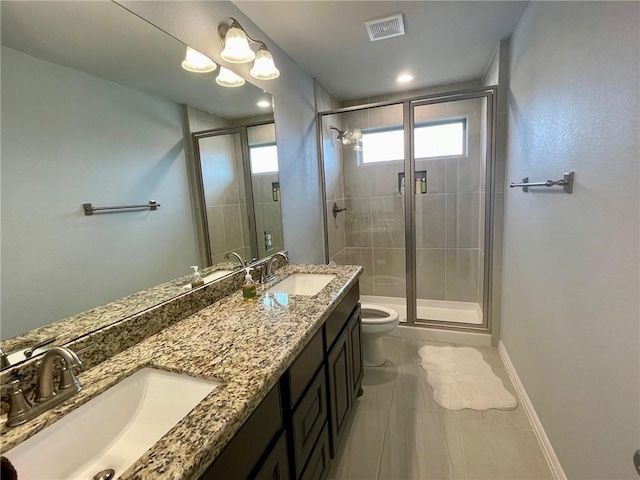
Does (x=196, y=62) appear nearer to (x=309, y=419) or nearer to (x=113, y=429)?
(x=113, y=429)

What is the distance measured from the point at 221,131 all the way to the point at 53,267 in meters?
Result: 1.03

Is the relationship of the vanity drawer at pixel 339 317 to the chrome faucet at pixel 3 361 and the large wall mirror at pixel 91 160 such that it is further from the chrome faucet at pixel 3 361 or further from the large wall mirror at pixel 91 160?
the chrome faucet at pixel 3 361

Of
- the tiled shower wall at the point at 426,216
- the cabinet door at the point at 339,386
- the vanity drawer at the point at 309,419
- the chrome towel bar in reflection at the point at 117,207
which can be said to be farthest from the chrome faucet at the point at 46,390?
the tiled shower wall at the point at 426,216

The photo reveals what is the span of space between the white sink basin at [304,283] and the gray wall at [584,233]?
1165 mm

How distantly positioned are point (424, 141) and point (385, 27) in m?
1.41

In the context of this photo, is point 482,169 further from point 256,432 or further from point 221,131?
point 256,432

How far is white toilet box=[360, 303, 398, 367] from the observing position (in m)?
2.31

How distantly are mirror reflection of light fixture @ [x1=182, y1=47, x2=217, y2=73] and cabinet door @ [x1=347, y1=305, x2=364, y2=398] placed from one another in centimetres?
154

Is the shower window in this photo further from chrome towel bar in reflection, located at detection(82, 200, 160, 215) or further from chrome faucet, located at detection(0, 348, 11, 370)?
chrome faucet, located at detection(0, 348, 11, 370)

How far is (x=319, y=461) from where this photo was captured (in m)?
1.25

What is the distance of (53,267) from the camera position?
896 mm

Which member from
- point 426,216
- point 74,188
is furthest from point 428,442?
point 426,216

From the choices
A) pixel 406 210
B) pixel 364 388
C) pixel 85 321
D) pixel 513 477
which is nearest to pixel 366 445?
pixel 364 388

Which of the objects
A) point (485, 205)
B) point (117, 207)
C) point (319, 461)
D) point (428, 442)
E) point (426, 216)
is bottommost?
point (428, 442)
